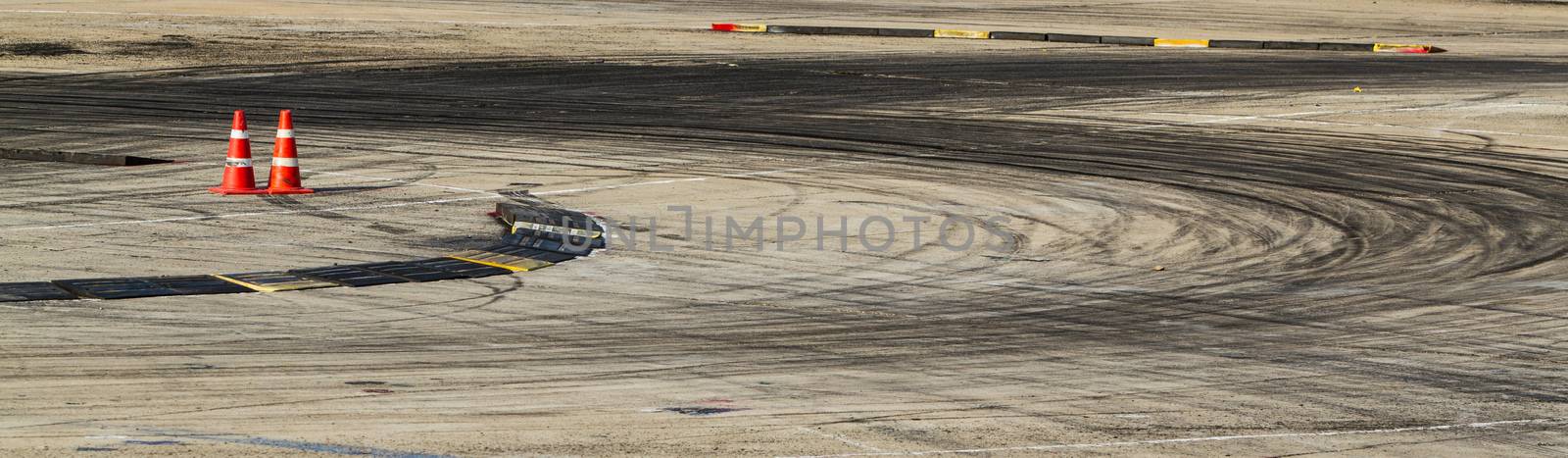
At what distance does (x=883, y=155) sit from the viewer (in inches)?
668

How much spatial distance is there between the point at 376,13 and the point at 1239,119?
63.0ft

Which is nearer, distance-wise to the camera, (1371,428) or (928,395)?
(1371,428)

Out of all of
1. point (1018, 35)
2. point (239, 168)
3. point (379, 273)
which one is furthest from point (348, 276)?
point (1018, 35)

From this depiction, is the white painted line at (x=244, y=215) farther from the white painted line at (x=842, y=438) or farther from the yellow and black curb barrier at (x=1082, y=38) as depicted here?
the yellow and black curb barrier at (x=1082, y=38)

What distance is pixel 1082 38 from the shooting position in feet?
101

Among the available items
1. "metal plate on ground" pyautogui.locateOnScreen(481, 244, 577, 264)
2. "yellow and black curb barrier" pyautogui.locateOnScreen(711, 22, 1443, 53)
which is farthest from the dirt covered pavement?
"yellow and black curb barrier" pyautogui.locateOnScreen(711, 22, 1443, 53)

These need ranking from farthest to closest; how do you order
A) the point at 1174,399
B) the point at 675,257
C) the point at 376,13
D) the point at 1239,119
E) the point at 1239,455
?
1. the point at 376,13
2. the point at 1239,119
3. the point at 675,257
4. the point at 1174,399
5. the point at 1239,455

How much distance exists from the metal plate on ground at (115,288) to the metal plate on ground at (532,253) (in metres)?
2.23

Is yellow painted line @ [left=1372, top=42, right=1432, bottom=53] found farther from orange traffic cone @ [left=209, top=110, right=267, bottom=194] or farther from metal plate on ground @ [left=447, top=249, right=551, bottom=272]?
metal plate on ground @ [left=447, top=249, right=551, bottom=272]

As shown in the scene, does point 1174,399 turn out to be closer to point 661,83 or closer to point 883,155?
point 883,155

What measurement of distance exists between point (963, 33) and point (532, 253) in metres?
21.1

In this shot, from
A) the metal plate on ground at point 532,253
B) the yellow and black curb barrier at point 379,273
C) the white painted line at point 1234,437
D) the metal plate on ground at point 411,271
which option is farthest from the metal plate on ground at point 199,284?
the white painted line at point 1234,437

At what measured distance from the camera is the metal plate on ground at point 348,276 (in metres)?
10.1

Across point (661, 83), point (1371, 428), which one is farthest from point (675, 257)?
point (661, 83)
